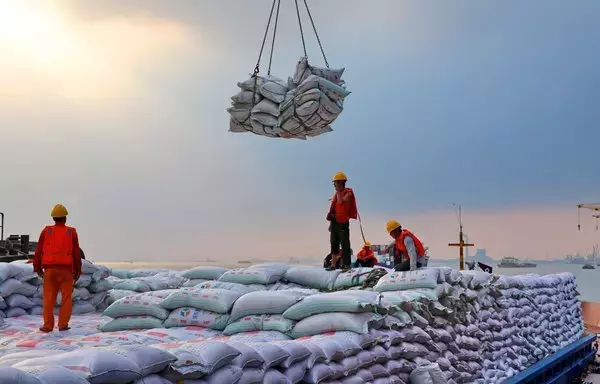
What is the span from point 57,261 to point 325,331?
7.88 feet

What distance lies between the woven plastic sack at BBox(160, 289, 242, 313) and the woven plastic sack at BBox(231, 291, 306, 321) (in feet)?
0.31

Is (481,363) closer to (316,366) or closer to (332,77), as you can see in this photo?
(316,366)

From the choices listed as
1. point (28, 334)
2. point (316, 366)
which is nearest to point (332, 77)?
point (28, 334)

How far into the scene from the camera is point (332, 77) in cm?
589

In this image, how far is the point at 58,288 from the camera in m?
4.90

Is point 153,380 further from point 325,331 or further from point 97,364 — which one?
point 325,331

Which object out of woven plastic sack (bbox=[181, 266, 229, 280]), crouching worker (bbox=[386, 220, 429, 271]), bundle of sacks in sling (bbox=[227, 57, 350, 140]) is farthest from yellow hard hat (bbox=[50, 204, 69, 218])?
crouching worker (bbox=[386, 220, 429, 271])

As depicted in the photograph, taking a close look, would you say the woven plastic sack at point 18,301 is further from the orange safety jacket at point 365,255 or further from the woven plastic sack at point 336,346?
the woven plastic sack at point 336,346

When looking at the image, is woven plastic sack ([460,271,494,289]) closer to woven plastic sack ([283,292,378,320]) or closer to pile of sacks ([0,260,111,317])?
woven plastic sack ([283,292,378,320])

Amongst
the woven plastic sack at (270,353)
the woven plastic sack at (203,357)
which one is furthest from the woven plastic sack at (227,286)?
the woven plastic sack at (203,357)

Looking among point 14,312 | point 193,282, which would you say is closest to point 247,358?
point 193,282

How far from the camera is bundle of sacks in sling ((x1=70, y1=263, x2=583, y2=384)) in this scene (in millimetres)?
2477

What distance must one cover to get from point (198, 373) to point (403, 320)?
1.70 meters

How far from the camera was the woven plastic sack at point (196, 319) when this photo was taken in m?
4.20
